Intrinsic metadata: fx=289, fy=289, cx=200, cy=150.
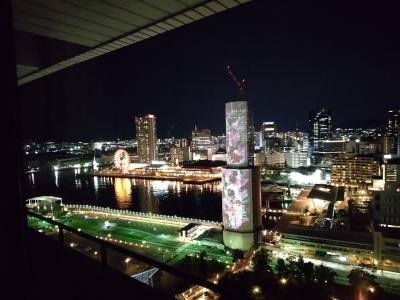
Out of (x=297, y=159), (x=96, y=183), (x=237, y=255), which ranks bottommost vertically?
(x=96, y=183)

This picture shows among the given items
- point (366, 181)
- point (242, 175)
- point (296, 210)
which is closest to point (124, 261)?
point (242, 175)

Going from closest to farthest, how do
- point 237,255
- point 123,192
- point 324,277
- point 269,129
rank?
point 324,277 < point 237,255 < point 123,192 < point 269,129

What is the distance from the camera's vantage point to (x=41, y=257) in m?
1.43

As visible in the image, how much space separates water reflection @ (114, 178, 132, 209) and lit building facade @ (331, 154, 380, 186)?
12.9 metres

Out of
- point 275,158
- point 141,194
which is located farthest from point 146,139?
point 141,194

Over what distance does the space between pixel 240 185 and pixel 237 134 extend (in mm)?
1657

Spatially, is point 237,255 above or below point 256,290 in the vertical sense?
below

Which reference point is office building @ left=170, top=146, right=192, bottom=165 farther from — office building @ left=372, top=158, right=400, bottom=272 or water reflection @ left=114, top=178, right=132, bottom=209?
office building @ left=372, top=158, right=400, bottom=272

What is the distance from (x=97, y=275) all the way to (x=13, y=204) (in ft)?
2.90

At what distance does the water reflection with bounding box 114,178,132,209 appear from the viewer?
16217 mm

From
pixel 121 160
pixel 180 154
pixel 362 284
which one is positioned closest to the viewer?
pixel 362 284

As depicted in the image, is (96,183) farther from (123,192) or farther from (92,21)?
(92,21)

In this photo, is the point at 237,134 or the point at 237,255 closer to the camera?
the point at 237,255

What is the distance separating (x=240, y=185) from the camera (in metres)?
8.93
